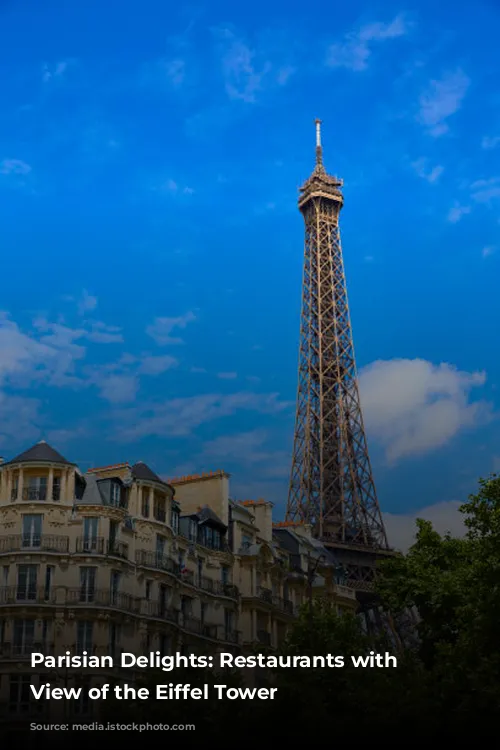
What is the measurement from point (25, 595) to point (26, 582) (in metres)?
0.63

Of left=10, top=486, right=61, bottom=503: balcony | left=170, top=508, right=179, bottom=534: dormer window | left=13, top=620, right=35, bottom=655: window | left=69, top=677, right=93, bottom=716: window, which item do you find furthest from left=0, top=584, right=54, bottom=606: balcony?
left=170, top=508, right=179, bottom=534: dormer window

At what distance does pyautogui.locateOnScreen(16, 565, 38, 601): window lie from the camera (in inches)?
2078

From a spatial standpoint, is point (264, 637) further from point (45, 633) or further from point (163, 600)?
point (45, 633)

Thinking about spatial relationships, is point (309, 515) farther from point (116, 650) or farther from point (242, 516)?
point (116, 650)

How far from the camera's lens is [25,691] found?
51.2 m

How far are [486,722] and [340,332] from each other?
8876cm

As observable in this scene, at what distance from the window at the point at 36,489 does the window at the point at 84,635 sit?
20.7 feet

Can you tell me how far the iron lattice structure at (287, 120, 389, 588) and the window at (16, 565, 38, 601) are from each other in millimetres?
52885

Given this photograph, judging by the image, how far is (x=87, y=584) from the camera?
5391 cm

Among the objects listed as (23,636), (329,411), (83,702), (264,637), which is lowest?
(83,702)

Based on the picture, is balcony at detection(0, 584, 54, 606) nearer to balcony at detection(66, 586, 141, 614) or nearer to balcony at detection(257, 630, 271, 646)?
balcony at detection(66, 586, 141, 614)

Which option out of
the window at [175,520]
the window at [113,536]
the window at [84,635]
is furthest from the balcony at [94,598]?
the window at [175,520]

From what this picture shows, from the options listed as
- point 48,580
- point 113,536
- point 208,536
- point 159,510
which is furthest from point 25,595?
point 208,536

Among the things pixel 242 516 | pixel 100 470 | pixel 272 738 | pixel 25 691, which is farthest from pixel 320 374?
pixel 272 738
